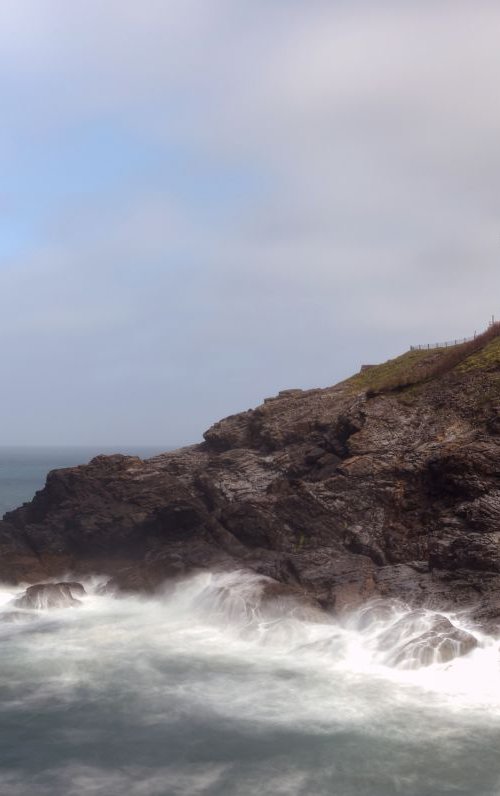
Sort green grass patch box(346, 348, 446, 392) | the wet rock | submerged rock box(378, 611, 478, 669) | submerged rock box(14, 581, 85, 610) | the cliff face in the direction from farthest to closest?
green grass patch box(346, 348, 446, 392)
submerged rock box(14, 581, 85, 610)
the wet rock
the cliff face
submerged rock box(378, 611, 478, 669)

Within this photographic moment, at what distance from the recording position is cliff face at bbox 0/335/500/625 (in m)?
42.3

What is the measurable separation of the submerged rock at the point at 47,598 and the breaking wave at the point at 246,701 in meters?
0.87

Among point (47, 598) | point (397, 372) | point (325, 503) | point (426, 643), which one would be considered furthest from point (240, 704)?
point (397, 372)

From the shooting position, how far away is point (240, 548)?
49719 millimetres

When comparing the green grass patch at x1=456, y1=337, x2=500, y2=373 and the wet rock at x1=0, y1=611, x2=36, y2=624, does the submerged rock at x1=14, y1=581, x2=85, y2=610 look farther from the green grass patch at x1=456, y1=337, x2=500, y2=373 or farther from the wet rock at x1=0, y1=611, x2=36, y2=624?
the green grass patch at x1=456, y1=337, x2=500, y2=373

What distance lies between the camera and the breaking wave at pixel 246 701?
2428cm

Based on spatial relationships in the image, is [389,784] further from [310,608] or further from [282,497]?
[282,497]

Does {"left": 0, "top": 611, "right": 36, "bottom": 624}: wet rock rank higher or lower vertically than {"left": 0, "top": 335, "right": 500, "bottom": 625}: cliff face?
lower

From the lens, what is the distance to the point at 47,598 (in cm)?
4566

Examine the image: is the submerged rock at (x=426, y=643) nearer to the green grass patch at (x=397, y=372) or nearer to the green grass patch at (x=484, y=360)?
the green grass patch at (x=484, y=360)

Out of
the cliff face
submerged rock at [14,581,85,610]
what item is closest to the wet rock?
submerged rock at [14,581,85,610]

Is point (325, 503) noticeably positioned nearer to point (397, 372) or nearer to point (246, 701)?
point (246, 701)

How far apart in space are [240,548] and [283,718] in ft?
70.1

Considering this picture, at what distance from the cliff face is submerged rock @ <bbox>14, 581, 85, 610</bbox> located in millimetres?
3749
